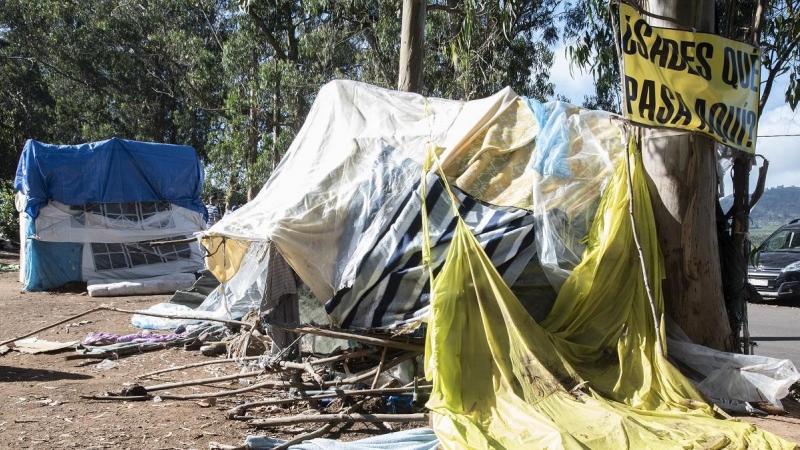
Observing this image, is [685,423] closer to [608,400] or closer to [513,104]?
[608,400]

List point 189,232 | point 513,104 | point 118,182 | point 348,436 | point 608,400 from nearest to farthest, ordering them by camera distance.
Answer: point 608,400 < point 348,436 < point 513,104 < point 118,182 < point 189,232

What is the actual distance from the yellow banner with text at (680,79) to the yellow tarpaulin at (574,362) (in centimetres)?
47

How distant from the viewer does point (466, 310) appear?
4.93 metres

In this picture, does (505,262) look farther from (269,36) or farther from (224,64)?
(224,64)

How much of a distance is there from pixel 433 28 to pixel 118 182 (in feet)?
26.8

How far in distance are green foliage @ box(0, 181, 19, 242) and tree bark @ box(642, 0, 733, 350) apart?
23718mm

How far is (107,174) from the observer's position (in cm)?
1504

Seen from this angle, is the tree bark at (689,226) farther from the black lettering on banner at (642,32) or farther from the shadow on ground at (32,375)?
the shadow on ground at (32,375)

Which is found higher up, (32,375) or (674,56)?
(674,56)

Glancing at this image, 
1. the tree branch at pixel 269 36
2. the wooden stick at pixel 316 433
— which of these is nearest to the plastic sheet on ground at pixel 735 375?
the wooden stick at pixel 316 433

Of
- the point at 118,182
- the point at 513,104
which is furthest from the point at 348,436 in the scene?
the point at 118,182

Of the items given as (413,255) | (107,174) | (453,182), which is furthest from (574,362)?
(107,174)

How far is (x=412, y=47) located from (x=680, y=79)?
5.76 metres

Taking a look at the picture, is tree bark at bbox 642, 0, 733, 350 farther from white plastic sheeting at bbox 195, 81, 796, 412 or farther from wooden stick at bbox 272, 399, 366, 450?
wooden stick at bbox 272, 399, 366, 450
